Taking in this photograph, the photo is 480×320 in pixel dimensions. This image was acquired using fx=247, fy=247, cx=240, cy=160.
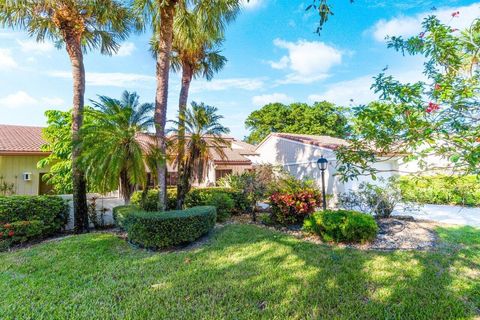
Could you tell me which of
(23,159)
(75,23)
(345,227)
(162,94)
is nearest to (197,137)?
(162,94)

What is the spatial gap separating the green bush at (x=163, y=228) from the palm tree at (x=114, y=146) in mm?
1967

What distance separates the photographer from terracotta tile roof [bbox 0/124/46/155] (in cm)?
1472

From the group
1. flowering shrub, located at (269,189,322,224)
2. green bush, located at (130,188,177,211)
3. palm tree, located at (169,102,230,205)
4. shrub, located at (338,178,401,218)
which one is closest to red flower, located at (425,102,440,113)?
flowering shrub, located at (269,189,322,224)

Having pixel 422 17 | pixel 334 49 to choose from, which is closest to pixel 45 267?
pixel 422 17

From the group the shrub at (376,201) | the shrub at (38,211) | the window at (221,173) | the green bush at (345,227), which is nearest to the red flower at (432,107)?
the green bush at (345,227)

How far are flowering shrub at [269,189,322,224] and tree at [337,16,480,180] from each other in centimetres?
607

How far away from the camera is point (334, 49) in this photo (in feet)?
30.8

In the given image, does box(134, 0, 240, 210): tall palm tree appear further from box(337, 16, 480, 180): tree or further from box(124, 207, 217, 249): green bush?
box(337, 16, 480, 180): tree

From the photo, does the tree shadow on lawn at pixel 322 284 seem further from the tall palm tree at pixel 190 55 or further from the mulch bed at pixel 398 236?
the tall palm tree at pixel 190 55

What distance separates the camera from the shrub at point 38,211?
7977mm

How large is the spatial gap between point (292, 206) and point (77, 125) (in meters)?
8.56

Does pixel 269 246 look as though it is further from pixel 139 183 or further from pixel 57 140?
pixel 57 140

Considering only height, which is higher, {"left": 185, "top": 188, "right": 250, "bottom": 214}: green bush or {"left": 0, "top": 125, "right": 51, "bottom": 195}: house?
{"left": 0, "top": 125, "right": 51, "bottom": 195}: house

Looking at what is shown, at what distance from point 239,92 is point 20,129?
17402 mm
